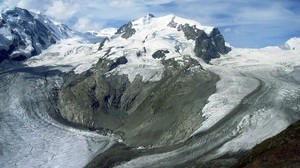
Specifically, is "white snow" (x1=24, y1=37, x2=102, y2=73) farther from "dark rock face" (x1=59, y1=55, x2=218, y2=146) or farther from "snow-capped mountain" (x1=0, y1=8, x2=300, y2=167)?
"dark rock face" (x1=59, y1=55, x2=218, y2=146)

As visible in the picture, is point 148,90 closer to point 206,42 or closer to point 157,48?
point 157,48

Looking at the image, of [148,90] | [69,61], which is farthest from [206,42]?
[69,61]

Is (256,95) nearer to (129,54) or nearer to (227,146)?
(227,146)

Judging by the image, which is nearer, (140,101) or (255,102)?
(255,102)

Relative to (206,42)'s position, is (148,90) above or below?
below

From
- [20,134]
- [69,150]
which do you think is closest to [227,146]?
[69,150]

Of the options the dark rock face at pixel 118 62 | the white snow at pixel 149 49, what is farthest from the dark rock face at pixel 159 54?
the dark rock face at pixel 118 62

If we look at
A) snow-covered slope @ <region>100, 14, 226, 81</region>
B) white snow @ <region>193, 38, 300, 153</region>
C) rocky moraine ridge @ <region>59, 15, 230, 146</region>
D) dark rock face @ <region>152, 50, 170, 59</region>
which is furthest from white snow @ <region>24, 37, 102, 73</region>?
white snow @ <region>193, 38, 300, 153</region>
